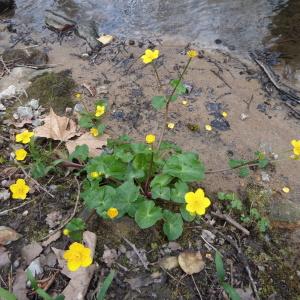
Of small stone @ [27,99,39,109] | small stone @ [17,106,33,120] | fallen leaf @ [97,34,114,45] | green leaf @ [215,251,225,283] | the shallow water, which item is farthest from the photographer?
the shallow water

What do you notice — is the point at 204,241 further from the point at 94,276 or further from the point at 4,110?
the point at 4,110

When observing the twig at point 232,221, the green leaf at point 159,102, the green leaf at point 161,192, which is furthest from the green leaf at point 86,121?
the twig at point 232,221

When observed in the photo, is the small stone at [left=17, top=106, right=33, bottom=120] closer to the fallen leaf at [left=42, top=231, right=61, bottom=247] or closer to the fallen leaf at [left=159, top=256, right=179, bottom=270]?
the fallen leaf at [left=42, top=231, right=61, bottom=247]

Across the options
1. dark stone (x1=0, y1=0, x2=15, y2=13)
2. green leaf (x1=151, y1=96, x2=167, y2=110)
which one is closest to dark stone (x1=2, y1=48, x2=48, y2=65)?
dark stone (x1=0, y1=0, x2=15, y2=13)

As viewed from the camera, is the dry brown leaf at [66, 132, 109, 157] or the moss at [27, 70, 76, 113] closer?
the dry brown leaf at [66, 132, 109, 157]

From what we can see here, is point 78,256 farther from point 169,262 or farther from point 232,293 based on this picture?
point 232,293

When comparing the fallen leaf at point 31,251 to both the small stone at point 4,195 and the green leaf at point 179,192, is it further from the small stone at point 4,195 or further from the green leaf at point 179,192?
the green leaf at point 179,192

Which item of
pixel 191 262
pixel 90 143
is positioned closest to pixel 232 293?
pixel 191 262

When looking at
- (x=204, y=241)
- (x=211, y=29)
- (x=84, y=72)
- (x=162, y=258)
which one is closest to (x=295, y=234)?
(x=204, y=241)
